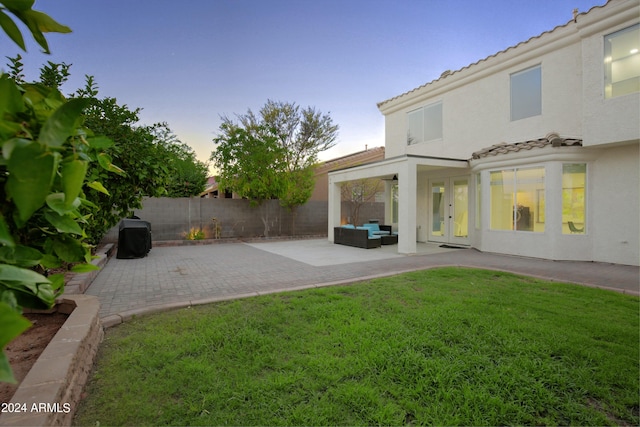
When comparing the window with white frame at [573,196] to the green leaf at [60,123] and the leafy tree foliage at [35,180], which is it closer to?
the leafy tree foliage at [35,180]

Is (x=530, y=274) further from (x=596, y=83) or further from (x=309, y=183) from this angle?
(x=309, y=183)

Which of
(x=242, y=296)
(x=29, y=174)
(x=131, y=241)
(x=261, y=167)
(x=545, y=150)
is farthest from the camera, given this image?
(x=261, y=167)

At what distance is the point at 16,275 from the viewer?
27.6 inches

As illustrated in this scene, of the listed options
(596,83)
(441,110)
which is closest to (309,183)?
(441,110)

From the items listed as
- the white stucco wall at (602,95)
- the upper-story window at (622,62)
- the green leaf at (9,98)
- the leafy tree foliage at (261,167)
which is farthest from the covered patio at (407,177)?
the green leaf at (9,98)

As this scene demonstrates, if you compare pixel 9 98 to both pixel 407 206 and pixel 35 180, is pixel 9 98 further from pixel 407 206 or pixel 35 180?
pixel 407 206

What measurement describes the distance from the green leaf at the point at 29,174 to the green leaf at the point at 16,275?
124 mm

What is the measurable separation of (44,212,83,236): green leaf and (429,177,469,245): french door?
1297cm

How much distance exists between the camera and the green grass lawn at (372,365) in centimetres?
241

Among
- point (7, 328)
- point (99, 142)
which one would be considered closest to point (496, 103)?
point (99, 142)

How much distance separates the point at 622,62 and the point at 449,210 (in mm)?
6698

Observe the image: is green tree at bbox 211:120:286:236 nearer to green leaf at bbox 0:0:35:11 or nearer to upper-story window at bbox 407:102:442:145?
upper-story window at bbox 407:102:442:145

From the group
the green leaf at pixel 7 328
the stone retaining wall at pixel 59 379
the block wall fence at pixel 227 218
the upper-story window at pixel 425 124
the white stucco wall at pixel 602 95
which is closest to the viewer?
the green leaf at pixel 7 328

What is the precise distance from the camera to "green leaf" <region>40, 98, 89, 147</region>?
2.43ft
